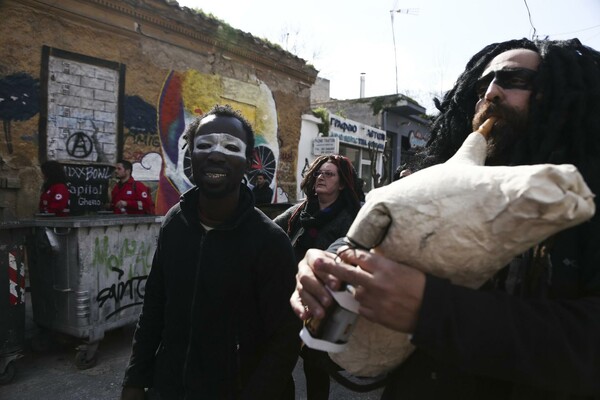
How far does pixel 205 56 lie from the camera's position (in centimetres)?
879

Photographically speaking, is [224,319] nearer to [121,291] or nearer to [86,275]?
[86,275]

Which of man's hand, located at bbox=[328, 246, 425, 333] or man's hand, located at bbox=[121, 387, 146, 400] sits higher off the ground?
man's hand, located at bbox=[328, 246, 425, 333]

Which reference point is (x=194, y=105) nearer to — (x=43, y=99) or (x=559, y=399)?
(x=43, y=99)

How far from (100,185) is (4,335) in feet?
12.6

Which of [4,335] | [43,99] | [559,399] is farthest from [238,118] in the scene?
[43,99]

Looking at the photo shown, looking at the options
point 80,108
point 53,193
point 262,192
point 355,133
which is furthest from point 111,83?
point 355,133

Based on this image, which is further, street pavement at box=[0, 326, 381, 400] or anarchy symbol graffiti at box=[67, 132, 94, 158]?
anarchy symbol graffiti at box=[67, 132, 94, 158]

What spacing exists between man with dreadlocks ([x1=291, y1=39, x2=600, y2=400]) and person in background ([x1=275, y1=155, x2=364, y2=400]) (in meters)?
2.21

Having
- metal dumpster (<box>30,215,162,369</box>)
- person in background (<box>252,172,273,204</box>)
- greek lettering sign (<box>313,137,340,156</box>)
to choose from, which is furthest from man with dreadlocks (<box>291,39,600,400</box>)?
greek lettering sign (<box>313,137,340,156</box>)

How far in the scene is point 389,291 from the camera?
0.80 metres

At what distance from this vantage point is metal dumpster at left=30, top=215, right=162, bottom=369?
372 centimetres

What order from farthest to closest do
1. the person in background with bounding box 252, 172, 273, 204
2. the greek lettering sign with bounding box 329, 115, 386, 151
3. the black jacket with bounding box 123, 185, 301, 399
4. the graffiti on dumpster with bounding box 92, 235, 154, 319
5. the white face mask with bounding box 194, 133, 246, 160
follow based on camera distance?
the greek lettering sign with bounding box 329, 115, 386, 151 → the person in background with bounding box 252, 172, 273, 204 → the graffiti on dumpster with bounding box 92, 235, 154, 319 → the white face mask with bounding box 194, 133, 246, 160 → the black jacket with bounding box 123, 185, 301, 399

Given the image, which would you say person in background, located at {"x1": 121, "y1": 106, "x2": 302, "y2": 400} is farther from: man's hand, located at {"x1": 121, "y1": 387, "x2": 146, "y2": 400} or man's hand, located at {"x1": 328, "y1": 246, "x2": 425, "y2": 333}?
man's hand, located at {"x1": 328, "y1": 246, "x2": 425, "y2": 333}

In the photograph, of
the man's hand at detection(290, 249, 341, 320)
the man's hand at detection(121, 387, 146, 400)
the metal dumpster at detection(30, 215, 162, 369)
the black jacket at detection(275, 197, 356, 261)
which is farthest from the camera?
the metal dumpster at detection(30, 215, 162, 369)
